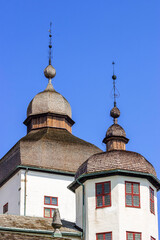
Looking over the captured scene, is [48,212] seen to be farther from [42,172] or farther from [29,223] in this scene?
[29,223]

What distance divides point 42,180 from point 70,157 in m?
3.36

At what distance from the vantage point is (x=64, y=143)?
57719 mm

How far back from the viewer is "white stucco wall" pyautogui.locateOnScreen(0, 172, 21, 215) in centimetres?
5447

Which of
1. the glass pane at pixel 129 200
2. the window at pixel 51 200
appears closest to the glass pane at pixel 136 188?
the glass pane at pixel 129 200

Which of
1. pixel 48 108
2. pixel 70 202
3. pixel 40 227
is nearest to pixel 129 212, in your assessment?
pixel 40 227

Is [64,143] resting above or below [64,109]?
below

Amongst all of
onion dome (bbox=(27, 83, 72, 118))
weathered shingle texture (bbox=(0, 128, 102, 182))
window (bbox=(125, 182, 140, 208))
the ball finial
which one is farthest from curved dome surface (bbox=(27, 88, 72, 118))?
window (bbox=(125, 182, 140, 208))

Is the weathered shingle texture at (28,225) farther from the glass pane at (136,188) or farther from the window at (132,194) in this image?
the glass pane at (136,188)

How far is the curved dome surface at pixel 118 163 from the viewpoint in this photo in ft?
147

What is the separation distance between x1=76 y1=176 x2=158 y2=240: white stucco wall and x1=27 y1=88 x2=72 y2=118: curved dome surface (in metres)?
19.0

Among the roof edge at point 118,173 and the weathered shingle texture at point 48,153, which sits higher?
the weathered shingle texture at point 48,153

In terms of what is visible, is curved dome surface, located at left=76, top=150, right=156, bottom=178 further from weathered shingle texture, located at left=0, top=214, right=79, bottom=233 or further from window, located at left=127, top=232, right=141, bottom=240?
window, located at left=127, top=232, right=141, bottom=240

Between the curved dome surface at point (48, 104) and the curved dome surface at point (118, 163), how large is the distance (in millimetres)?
17397

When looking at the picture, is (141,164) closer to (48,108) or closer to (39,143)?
(39,143)
